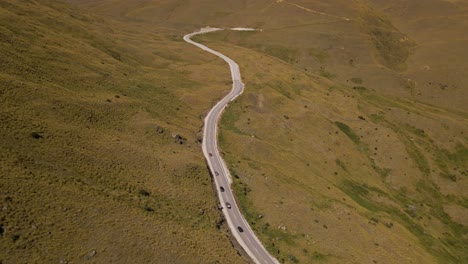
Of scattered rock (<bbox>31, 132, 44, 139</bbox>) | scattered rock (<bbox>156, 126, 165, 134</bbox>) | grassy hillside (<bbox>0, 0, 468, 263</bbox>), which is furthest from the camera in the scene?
scattered rock (<bbox>156, 126, 165, 134</bbox>)

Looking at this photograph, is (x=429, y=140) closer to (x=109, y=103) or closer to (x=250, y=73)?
(x=250, y=73)

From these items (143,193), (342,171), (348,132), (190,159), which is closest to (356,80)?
(348,132)

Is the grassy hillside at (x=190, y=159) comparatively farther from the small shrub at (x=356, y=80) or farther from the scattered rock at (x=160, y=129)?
the small shrub at (x=356, y=80)

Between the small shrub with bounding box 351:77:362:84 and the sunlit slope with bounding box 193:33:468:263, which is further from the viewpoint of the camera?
the small shrub with bounding box 351:77:362:84

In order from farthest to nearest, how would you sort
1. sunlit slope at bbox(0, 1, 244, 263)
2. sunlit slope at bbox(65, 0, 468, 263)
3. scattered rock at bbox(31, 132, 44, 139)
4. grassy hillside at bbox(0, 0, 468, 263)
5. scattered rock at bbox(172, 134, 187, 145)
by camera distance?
scattered rock at bbox(172, 134, 187, 145) → sunlit slope at bbox(65, 0, 468, 263) → scattered rock at bbox(31, 132, 44, 139) → grassy hillside at bbox(0, 0, 468, 263) → sunlit slope at bbox(0, 1, 244, 263)

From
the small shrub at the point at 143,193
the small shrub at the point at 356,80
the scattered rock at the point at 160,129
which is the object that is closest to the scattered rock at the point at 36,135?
the small shrub at the point at 143,193

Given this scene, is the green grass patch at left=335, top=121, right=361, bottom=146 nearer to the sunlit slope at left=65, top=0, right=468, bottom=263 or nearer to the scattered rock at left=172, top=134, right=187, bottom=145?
the sunlit slope at left=65, top=0, right=468, bottom=263

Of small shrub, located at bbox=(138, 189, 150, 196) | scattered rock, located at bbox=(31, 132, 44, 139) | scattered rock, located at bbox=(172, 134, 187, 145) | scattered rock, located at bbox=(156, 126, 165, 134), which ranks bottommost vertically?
scattered rock, located at bbox=(172, 134, 187, 145)

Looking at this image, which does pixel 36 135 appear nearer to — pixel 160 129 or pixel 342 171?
pixel 160 129

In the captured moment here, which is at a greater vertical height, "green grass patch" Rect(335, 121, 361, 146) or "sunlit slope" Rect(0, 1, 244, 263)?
"sunlit slope" Rect(0, 1, 244, 263)

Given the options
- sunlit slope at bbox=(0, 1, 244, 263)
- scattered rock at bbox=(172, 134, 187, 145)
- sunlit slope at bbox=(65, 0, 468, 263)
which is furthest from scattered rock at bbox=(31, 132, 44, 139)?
sunlit slope at bbox=(65, 0, 468, 263)
